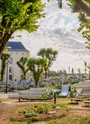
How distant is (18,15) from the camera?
15750mm

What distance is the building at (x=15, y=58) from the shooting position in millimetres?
89819

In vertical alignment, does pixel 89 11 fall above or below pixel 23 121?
above

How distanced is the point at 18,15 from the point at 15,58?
7680cm

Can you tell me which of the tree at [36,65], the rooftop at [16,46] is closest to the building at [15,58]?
the rooftop at [16,46]

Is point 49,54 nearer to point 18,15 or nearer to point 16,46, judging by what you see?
point 16,46

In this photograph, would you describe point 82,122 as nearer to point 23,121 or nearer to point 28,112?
point 23,121

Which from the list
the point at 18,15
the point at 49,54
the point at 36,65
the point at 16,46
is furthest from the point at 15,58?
the point at 18,15

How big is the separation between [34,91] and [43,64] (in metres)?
11.8

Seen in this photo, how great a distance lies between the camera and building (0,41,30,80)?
8982cm

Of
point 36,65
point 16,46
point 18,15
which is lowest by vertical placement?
point 36,65

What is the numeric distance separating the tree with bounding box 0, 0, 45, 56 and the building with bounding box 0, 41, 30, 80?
228 feet

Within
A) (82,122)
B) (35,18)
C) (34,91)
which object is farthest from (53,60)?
(82,122)

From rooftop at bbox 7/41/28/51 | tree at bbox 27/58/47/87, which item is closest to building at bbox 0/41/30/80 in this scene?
rooftop at bbox 7/41/28/51

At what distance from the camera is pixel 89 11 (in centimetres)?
994
